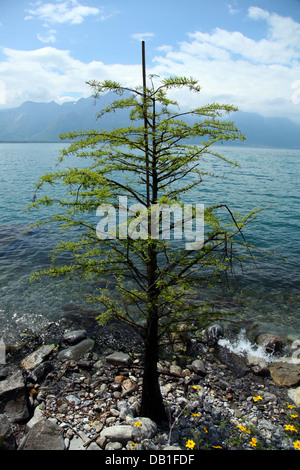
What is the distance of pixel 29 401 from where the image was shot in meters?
8.41

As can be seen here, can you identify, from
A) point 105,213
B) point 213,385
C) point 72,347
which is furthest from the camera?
point 72,347

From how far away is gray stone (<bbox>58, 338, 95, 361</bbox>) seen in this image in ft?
36.1

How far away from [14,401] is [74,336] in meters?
4.20

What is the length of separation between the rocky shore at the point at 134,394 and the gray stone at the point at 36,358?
0.04m

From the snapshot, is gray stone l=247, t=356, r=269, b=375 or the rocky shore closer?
the rocky shore

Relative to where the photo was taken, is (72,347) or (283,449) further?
(72,347)

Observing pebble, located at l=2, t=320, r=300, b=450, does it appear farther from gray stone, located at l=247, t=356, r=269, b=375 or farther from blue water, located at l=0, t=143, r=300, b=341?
blue water, located at l=0, t=143, r=300, b=341

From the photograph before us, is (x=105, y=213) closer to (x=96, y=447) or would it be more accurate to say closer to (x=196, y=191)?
(x=96, y=447)

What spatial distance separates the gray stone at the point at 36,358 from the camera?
10531 mm

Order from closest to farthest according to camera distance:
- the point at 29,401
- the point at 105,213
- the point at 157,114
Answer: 1. the point at 157,114
2. the point at 105,213
3. the point at 29,401

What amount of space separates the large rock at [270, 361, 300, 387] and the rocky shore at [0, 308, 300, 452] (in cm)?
4

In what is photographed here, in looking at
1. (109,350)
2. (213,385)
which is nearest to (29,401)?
(109,350)

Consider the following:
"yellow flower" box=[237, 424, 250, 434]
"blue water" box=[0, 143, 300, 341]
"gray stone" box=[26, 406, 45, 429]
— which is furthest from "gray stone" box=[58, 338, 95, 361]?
"yellow flower" box=[237, 424, 250, 434]

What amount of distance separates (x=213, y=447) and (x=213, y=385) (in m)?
2.83
